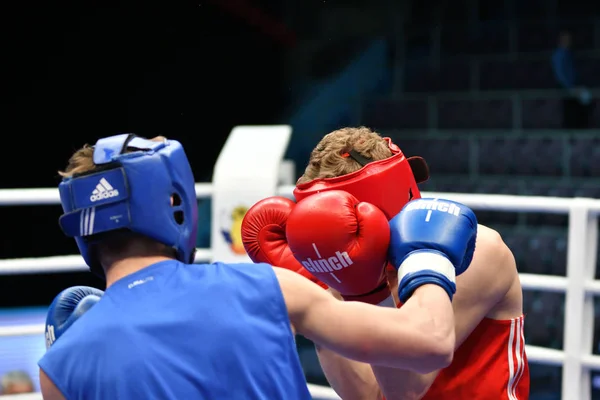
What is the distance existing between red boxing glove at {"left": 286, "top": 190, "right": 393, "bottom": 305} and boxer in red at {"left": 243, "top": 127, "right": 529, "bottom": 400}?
0.08 ft

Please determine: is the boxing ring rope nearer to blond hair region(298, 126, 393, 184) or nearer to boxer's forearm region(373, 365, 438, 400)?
blond hair region(298, 126, 393, 184)

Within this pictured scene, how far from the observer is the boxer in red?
157cm

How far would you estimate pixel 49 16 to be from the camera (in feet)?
19.3

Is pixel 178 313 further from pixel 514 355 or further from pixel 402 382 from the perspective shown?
pixel 514 355

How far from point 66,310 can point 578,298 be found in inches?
64.0

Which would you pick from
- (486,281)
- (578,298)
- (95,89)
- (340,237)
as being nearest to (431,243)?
(340,237)

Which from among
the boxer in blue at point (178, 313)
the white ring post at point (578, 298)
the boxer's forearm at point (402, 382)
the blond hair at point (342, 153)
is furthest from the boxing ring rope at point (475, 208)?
the boxer in blue at point (178, 313)

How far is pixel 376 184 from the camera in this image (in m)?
1.57

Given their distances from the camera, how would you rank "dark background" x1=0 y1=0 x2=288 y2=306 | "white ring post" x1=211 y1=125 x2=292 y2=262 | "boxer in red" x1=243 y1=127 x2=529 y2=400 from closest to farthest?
"boxer in red" x1=243 y1=127 x2=529 y2=400 → "white ring post" x1=211 y1=125 x2=292 y2=262 → "dark background" x1=0 y1=0 x2=288 y2=306

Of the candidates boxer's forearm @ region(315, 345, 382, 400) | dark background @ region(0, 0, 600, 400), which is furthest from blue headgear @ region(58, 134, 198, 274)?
dark background @ region(0, 0, 600, 400)

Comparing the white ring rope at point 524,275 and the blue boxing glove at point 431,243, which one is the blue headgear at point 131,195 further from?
the white ring rope at point 524,275

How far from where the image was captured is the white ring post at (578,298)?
2439 millimetres

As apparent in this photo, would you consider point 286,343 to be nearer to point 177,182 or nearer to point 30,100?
point 177,182

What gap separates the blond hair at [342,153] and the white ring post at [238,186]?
1.09m
